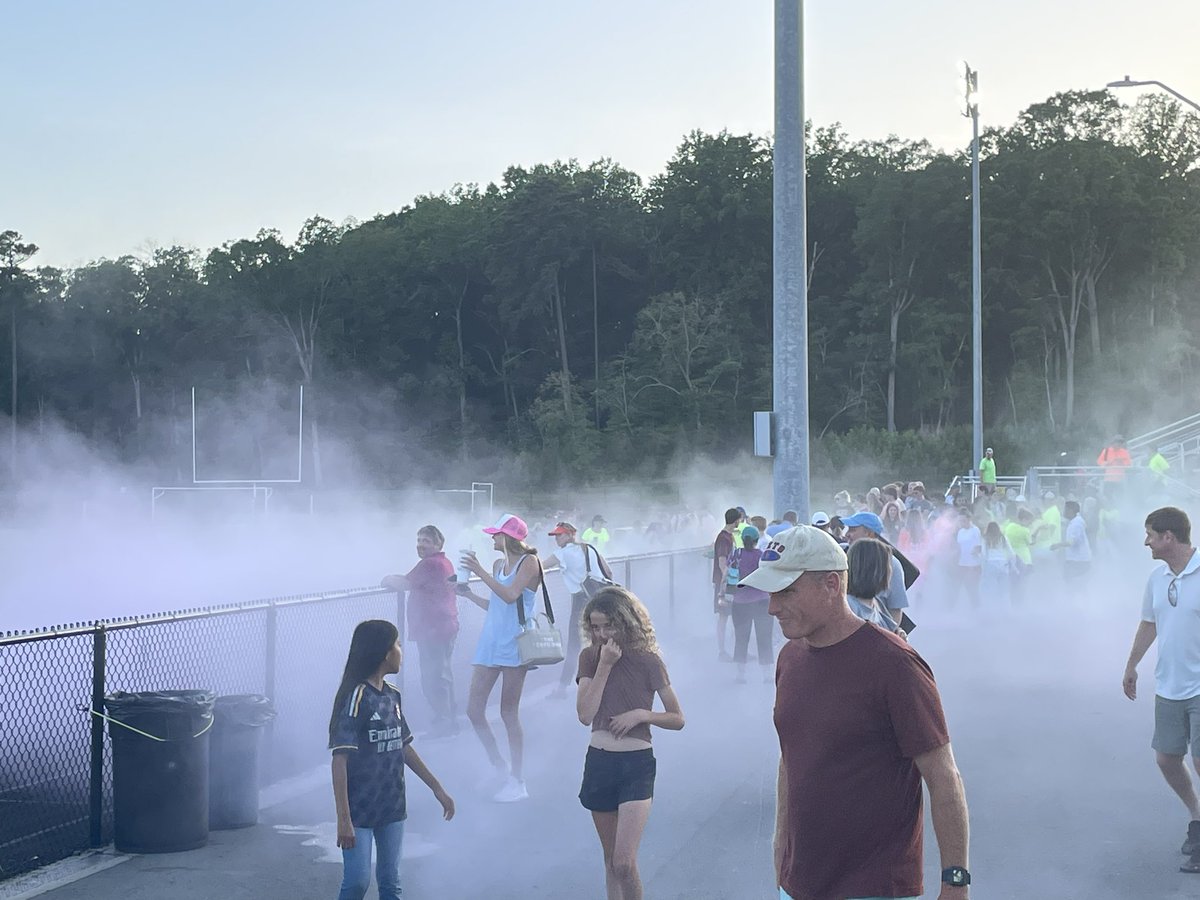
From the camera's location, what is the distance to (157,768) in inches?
304

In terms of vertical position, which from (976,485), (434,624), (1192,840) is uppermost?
(976,485)

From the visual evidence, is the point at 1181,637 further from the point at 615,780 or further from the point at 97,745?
the point at 97,745

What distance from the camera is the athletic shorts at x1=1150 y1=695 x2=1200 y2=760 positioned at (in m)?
7.47

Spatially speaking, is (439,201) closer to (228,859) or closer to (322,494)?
(322,494)

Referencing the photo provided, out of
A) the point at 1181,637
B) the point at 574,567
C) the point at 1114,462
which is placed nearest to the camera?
the point at 1181,637

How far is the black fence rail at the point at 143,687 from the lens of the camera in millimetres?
7906

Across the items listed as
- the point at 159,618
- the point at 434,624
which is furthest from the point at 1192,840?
the point at 434,624

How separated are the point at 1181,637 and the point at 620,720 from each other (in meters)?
3.28

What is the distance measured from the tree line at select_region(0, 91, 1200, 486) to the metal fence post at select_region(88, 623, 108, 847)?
46.5 metres

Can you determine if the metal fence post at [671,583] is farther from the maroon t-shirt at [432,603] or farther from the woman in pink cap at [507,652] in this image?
the woman in pink cap at [507,652]

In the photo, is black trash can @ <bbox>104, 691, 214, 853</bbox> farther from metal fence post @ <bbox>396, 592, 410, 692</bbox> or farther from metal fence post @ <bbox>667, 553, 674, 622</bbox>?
metal fence post @ <bbox>667, 553, 674, 622</bbox>

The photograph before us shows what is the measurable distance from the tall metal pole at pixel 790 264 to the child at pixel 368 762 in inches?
298

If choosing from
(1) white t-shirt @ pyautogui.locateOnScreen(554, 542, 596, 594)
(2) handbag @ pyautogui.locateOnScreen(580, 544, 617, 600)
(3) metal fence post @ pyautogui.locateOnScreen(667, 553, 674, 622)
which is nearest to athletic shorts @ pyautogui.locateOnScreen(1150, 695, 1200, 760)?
(2) handbag @ pyautogui.locateOnScreen(580, 544, 617, 600)

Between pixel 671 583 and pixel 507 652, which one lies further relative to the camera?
pixel 671 583
